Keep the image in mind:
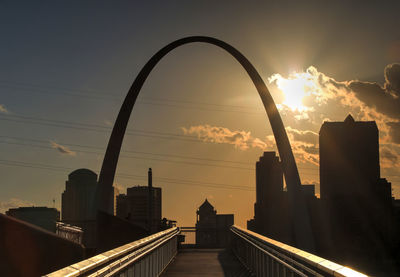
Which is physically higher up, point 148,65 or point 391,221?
point 148,65

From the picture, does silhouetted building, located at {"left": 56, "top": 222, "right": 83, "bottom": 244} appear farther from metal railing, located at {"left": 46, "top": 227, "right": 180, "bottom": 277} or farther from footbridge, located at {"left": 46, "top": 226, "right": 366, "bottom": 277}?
metal railing, located at {"left": 46, "top": 227, "right": 180, "bottom": 277}

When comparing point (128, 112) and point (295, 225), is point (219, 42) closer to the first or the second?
point (128, 112)

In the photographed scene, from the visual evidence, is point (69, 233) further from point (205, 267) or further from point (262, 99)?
point (262, 99)

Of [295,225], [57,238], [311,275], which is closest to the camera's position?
[311,275]

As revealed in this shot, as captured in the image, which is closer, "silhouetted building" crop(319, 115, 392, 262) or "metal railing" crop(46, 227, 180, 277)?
"metal railing" crop(46, 227, 180, 277)

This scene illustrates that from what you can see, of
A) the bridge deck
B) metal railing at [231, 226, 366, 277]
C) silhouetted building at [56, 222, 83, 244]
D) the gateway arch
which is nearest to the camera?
metal railing at [231, 226, 366, 277]

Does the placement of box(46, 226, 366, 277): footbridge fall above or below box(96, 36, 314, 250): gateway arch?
below

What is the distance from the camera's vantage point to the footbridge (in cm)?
719

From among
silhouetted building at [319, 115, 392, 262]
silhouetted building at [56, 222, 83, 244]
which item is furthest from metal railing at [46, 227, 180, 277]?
silhouetted building at [319, 115, 392, 262]

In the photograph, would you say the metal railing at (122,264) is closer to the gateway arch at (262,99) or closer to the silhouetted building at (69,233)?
the silhouetted building at (69,233)

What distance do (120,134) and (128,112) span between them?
264 centimetres

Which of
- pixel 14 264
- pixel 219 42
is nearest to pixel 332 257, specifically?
pixel 219 42

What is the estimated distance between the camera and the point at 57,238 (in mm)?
12516

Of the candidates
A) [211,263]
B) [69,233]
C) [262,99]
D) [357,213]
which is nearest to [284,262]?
[211,263]
